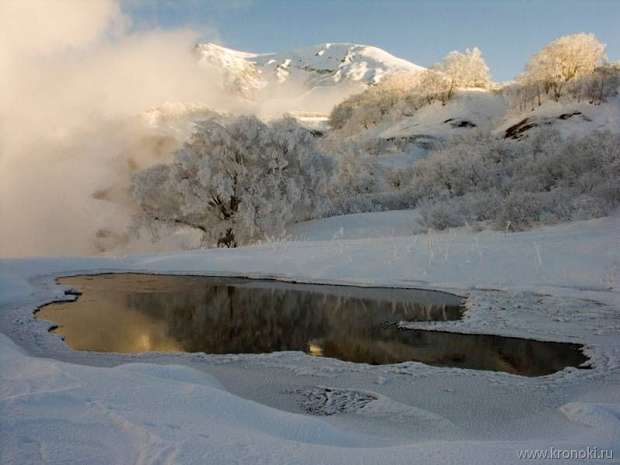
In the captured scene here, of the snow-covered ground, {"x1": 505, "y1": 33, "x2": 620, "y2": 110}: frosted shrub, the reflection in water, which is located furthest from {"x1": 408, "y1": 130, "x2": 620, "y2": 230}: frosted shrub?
{"x1": 505, "y1": 33, "x2": 620, "y2": 110}: frosted shrub

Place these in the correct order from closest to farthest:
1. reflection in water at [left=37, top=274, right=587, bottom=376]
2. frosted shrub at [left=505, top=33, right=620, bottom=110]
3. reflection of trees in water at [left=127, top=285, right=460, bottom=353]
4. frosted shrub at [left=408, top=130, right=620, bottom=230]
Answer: reflection in water at [left=37, top=274, right=587, bottom=376]
reflection of trees in water at [left=127, top=285, right=460, bottom=353]
frosted shrub at [left=408, top=130, right=620, bottom=230]
frosted shrub at [left=505, top=33, right=620, bottom=110]

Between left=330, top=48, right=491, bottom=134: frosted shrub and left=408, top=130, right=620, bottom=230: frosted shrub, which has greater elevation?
left=330, top=48, right=491, bottom=134: frosted shrub

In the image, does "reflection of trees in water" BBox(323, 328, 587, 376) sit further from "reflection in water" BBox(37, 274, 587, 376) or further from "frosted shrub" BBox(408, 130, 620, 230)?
"frosted shrub" BBox(408, 130, 620, 230)

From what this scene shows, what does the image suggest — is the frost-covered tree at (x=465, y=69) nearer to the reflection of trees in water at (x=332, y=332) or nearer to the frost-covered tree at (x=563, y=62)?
Result: the frost-covered tree at (x=563, y=62)

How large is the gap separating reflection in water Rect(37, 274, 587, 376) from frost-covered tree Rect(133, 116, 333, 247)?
9757mm

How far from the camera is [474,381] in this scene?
6105 mm

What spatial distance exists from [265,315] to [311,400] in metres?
5.23

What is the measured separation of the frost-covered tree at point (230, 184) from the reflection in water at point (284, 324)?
9.76 metres

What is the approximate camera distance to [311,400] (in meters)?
5.43

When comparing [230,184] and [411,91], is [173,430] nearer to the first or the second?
[230,184]

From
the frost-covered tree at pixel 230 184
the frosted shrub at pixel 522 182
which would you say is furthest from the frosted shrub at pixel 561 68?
the frost-covered tree at pixel 230 184

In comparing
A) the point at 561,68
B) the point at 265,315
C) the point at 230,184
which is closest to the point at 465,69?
the point at 561,68

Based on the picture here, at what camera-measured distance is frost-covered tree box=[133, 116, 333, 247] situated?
2395 cm

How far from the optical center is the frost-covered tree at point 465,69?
7594cm
